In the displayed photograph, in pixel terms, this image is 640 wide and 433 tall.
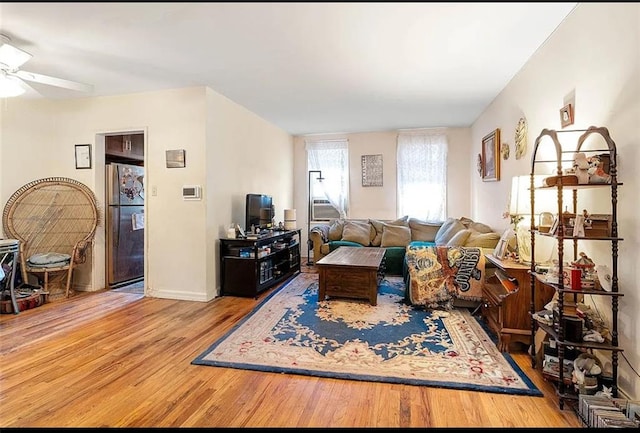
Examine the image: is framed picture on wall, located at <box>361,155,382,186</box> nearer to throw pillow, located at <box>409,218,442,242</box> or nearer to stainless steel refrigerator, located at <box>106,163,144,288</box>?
throw pillow, located at <box>409,218,442,242</box>

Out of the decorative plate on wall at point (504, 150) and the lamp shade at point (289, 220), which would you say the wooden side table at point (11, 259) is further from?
the decorative plate on wall at point (504, 150)

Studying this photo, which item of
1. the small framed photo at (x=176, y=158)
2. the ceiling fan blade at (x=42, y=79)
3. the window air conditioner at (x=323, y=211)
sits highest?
the ceiling fan blade at (x=42, y=79)

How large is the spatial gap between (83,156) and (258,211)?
2291 mm

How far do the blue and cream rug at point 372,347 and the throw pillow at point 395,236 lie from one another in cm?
190

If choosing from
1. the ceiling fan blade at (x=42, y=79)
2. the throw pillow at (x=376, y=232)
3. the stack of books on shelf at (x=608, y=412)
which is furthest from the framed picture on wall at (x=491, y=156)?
the ceiling fan blade at (x=42, y=79)

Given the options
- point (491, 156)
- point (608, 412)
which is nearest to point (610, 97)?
point (608, 412)

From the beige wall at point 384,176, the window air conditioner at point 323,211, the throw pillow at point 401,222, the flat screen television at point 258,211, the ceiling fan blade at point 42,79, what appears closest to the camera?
the ceiling fan blade at point 42,79

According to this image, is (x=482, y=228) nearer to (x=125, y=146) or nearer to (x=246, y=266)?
(x=246, y=266)

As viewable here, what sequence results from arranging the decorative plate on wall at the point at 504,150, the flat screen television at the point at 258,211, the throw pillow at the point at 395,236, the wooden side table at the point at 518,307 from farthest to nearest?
the throw pillow at the point at 395,236 → the flat screen television at the point at 258,211 → the decorative plate on wall at the point at 504,150 → the wooden side table at the point at 518,307

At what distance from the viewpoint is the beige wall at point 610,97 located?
69.6 inches

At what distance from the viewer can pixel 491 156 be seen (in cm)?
442

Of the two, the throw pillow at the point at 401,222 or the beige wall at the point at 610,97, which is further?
the throw pillow at the point at 401,222

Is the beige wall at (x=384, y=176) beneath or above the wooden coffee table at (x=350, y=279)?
above

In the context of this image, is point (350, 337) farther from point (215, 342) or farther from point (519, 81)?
point (519, 81)
